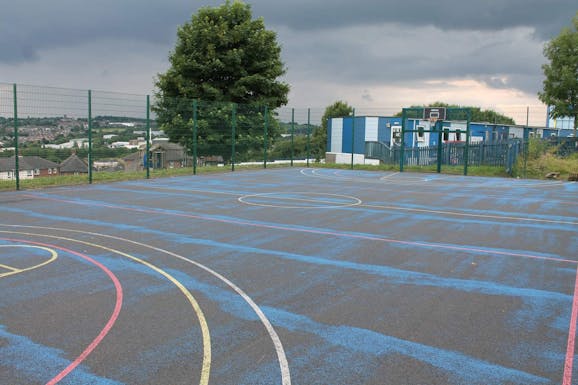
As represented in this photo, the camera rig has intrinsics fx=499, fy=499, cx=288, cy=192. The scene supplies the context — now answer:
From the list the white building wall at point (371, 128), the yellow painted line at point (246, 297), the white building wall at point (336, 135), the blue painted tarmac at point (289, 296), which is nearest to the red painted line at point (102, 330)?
the blue painted tarmac at point (289, 296)

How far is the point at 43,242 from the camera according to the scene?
824cm

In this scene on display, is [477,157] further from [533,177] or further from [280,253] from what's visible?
[280,253]

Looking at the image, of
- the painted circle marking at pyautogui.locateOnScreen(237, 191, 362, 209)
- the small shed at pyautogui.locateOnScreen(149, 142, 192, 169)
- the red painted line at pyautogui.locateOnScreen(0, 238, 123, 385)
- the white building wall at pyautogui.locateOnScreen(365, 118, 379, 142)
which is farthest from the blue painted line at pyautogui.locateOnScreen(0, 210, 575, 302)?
the white building wall at pyautogui.locateOnScreen(365, 118, 379, 142)

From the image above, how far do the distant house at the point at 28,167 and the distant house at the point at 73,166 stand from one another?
30cm

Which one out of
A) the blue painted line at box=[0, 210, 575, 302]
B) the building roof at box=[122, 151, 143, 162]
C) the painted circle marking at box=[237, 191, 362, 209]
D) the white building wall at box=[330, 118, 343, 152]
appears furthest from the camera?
the white building wall at box=[330, 118, 343, 152]

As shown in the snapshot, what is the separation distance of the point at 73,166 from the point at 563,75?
25.0m

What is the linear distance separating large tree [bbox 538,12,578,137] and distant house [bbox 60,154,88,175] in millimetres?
24640

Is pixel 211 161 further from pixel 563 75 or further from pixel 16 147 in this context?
pixel 563 75

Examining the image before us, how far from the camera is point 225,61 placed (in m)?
27.9

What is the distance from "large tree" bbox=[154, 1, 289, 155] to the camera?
2786 centimetres

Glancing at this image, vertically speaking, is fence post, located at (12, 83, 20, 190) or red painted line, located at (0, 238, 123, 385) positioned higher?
fence post, located at (12, 83, 20, 190)

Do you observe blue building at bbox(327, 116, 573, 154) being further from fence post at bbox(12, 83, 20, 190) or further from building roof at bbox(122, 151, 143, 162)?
fence post at bbox(12, 83, 20, 190)

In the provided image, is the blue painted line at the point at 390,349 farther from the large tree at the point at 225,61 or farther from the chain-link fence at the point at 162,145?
the large tree at the point at 225,61

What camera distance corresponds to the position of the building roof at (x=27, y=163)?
14852mm
